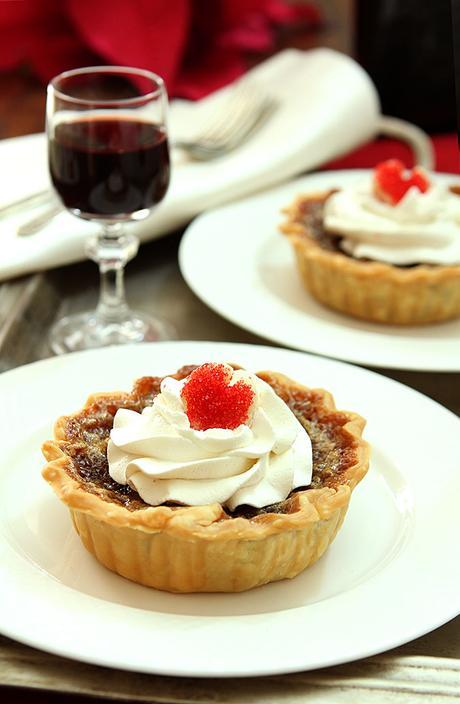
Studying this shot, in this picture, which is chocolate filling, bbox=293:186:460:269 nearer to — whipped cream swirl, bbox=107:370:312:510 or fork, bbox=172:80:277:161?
fork, bbox=172:80:277:161

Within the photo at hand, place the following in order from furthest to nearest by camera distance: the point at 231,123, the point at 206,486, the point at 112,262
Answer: the point at 231,123 → the point at 112,262 → the point at 206,486

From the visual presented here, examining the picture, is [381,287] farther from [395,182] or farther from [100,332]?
[100,332]

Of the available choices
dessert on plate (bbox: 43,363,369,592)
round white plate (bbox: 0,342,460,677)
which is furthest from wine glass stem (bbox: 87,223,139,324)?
dessert on plate (bbox: 43,363,369,592)

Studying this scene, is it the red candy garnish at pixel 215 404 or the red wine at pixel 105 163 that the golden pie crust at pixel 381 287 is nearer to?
the red wine at pixel 105 163

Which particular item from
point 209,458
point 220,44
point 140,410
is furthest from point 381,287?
point 220,44

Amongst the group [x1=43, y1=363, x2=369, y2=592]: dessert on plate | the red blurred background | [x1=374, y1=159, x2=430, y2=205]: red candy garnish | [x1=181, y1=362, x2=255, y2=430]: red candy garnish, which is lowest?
the red blurred background

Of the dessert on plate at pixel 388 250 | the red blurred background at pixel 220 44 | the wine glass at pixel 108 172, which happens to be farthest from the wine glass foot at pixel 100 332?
the red blurred background at pixel 220 44
